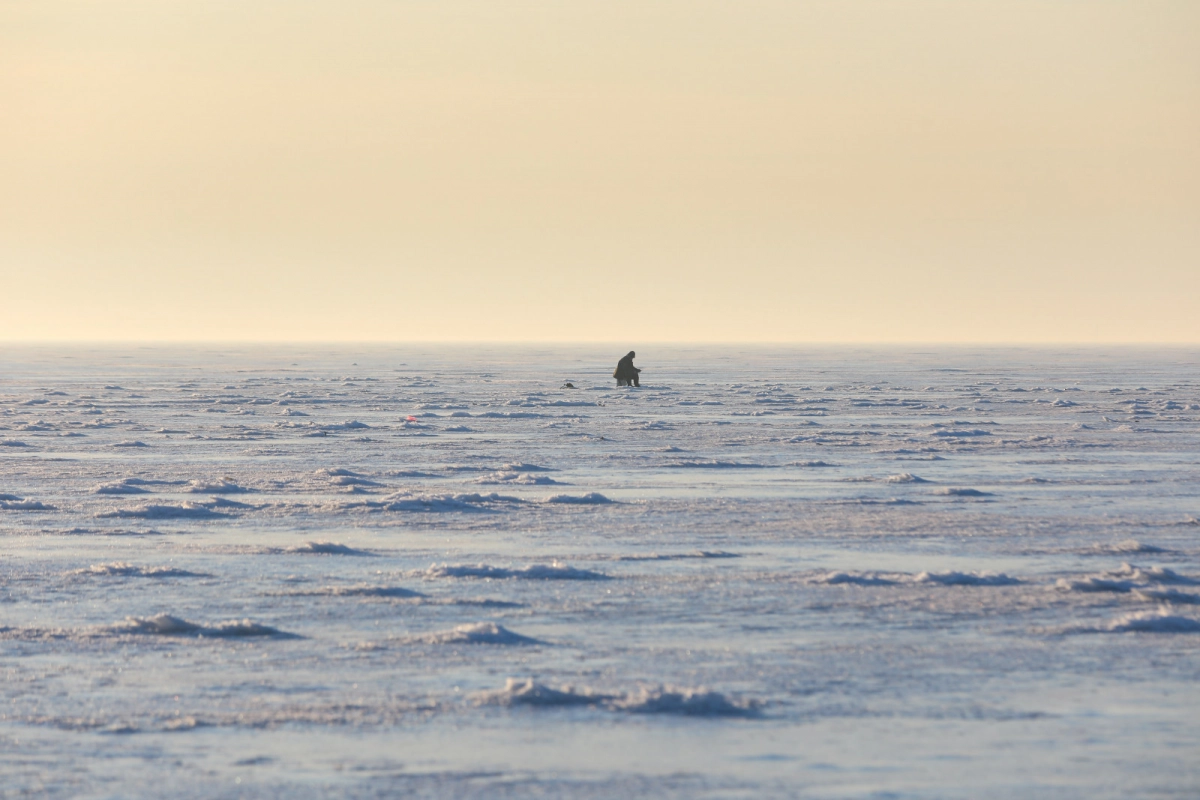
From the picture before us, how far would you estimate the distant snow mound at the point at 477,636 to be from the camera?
1058 cm

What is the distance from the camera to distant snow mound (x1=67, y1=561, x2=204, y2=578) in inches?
527

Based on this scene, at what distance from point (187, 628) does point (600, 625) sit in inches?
120

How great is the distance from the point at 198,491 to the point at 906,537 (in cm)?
981

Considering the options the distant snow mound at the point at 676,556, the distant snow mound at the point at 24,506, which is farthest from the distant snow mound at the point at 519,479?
the distant snow mound at the point at 676,556

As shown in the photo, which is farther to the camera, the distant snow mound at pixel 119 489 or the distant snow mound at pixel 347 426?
the distant snow mound at pixel 347 426

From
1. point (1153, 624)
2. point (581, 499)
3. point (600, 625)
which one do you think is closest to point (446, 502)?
point (581, 499)

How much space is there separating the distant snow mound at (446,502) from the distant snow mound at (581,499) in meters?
0.46

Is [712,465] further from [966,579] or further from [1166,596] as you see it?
[1166,596]

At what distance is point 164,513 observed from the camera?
1784 centimetres

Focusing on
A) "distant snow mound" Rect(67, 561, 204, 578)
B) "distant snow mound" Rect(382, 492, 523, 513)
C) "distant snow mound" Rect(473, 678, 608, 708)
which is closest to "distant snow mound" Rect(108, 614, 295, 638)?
"distant snow mound" Rect(67, 561, 204, 578)

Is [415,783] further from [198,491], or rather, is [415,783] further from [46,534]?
[198,491]

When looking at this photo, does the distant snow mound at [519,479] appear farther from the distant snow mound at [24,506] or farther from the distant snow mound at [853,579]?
the distant snow mound at [853,579]

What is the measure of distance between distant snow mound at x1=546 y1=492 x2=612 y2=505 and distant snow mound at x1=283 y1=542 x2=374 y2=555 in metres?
4.59

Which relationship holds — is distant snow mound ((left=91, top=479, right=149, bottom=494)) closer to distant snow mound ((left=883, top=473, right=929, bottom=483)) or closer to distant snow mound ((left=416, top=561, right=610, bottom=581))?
distant snow mound ((left=416, top=561, right=610, bottom=581))
